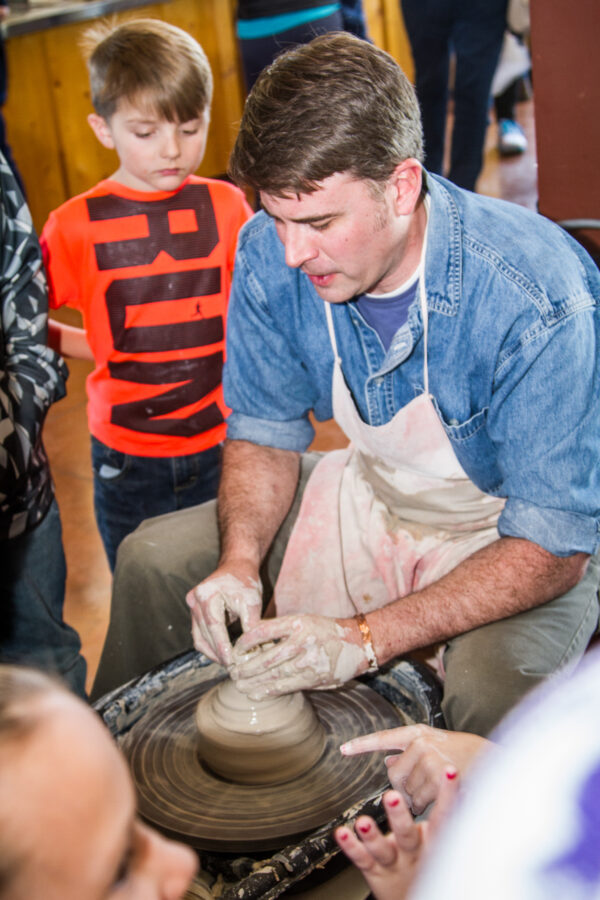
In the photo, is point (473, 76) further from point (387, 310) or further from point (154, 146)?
point (387, 310)

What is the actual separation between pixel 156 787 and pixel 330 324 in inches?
33.0

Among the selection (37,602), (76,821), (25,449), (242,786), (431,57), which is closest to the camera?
(76,821)

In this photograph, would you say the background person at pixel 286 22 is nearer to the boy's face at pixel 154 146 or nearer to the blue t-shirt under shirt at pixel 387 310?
the boy's face at pixel 154 146

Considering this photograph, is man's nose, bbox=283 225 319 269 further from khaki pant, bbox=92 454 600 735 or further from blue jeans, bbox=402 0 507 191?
blue jeans, bbox=402 0 507 191

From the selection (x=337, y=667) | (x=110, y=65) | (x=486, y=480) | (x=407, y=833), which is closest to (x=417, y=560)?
(x=486, y=480)

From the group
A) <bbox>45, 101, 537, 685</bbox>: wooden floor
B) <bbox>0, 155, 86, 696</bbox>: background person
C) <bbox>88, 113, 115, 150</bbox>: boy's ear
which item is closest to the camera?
<bbox>0, 155, 86, 696</bbox>: background person

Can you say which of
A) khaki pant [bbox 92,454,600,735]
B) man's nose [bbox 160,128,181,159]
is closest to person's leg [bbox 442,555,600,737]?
khaki pant [bbox 92,454,600,735]

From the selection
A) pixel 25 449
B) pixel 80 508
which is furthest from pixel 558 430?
pixel 80 508

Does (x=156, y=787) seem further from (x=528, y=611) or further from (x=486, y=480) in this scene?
(x=486, y=480)

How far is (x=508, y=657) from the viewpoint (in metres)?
1.51

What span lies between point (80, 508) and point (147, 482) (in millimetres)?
1204

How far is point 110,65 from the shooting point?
7.17 feet

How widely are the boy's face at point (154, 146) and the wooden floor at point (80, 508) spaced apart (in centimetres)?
116

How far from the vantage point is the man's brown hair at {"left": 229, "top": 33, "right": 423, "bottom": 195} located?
1493 mm
